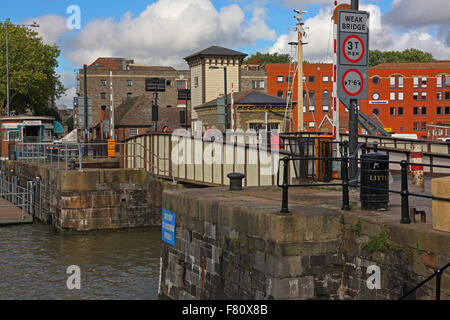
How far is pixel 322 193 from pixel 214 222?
8.19ft

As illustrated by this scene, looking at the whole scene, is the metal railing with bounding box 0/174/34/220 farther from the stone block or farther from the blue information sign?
the stone block

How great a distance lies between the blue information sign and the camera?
37.7 ft

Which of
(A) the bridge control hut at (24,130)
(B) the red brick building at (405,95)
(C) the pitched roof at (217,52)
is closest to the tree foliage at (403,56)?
(B) the red brick building at (405,95)

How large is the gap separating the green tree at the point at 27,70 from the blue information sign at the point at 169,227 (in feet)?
187

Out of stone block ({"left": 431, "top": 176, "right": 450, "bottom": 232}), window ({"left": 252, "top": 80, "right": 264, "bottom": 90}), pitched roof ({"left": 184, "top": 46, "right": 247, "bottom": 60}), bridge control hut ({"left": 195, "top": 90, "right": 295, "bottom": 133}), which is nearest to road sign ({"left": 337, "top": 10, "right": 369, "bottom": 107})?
stone block ({"left": 431, "top": 176, "right": 450, "bottom": 232})

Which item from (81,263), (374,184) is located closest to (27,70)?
(81,263)

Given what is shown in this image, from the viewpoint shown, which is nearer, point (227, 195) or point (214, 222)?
point (214, 222)

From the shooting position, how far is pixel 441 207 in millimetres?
7371

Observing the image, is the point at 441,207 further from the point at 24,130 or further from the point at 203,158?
the point at 24,130

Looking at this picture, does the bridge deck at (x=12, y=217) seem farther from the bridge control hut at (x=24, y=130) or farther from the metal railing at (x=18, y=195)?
the bridge control hut at (x=24, y=130)

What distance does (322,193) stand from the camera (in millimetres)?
11531
